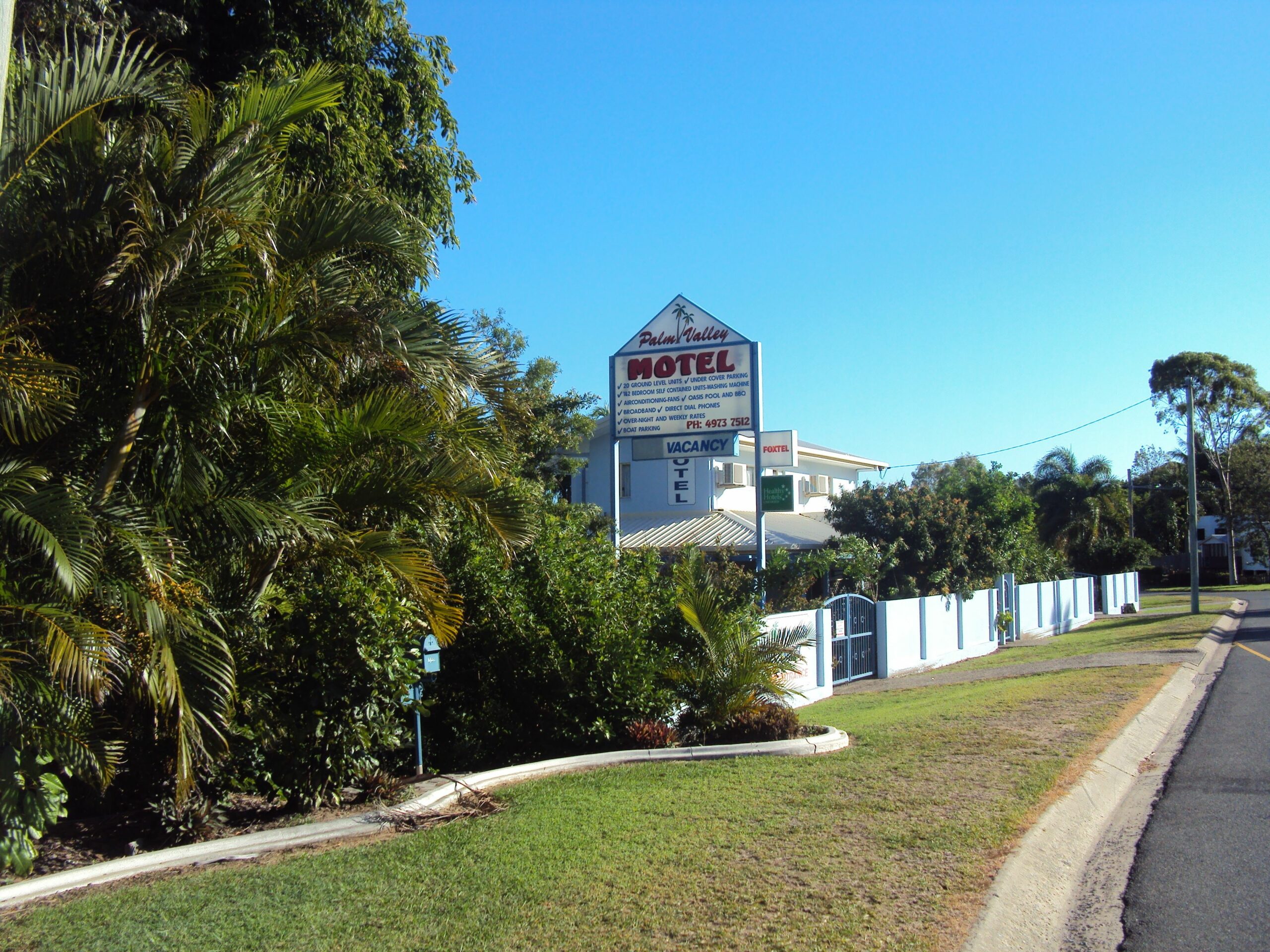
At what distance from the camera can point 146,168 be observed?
667 cm

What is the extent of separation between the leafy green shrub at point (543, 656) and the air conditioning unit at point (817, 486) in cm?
2858

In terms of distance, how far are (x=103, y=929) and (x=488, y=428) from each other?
495cm

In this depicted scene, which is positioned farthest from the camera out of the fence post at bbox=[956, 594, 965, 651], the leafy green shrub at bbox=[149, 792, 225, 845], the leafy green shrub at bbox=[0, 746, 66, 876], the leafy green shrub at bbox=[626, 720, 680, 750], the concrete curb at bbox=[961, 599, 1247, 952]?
the fence post at bbox=[956, 594, 965, 651]

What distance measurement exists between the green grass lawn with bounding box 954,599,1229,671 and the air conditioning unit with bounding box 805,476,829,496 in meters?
9.99

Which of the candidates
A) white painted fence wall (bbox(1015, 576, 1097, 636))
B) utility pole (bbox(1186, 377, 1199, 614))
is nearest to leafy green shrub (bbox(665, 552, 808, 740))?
white painted fence wall (bbox(1015, 576, 1097, 636))

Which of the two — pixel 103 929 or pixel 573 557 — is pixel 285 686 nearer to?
pixel 103 929

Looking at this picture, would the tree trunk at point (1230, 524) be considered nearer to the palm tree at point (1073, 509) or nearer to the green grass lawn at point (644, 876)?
the palm tree at point (1073, 509)

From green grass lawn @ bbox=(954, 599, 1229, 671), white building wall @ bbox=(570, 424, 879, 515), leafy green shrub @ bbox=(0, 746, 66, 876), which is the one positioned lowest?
green grass lawn @ bbox=(954, 599, 1229, 671)

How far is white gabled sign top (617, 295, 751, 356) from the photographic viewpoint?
19922 millimetres

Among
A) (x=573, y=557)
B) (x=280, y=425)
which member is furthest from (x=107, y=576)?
(x=573, y=557)

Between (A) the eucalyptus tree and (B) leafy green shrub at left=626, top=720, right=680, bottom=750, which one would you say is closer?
(B) leafy green shrub at left=626, top=720, right=680, bottom=750

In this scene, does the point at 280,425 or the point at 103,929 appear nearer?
the point at 103,929

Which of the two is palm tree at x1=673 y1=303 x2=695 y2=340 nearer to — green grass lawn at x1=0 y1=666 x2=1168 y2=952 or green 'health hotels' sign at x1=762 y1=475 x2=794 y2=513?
green 'health hotels' sign at x1=762 y1=475 x2=794 y2=513

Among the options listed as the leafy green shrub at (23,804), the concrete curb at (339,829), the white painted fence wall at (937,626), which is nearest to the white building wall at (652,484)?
the white painted fence wall at (937,626)
